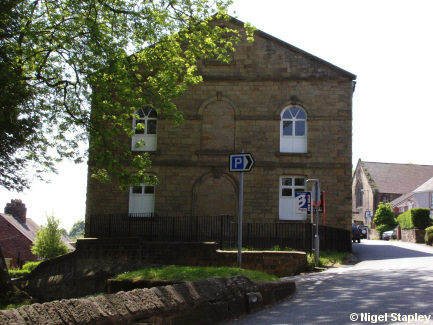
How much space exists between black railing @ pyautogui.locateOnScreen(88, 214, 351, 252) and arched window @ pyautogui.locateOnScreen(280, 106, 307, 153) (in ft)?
12.3

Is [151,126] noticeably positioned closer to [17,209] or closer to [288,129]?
[288,129]

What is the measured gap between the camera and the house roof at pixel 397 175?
67.8 metres

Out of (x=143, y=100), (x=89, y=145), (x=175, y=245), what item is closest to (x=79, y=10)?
(x=143, y=100)

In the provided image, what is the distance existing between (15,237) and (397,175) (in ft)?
168

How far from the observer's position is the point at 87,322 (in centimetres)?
479

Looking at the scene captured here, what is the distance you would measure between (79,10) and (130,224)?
10.3 m

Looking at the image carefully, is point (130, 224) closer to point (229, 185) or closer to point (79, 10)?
point (229, 185)

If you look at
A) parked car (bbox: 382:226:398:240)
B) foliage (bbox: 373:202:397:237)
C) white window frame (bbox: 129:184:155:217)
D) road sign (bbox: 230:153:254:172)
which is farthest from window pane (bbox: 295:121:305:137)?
foliage (bbox: 373:202:397:237)

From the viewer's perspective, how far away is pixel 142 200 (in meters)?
23.2

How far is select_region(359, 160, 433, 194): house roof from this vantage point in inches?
2667

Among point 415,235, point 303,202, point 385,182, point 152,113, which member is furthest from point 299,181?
point 385,182

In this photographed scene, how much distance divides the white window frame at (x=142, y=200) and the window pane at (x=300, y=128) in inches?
285

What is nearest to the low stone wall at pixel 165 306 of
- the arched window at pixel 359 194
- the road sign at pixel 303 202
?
the road sign at pixel 303 202

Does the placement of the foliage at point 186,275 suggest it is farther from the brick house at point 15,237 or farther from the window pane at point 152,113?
the brick house at point 15,237
